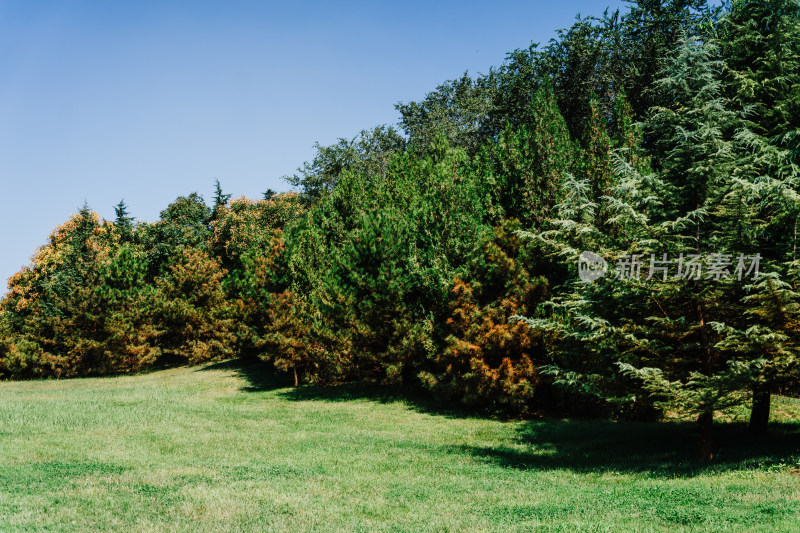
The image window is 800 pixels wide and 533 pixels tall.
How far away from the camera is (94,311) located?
37.6 metres

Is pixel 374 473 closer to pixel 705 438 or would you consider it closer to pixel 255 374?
pixel 705 438

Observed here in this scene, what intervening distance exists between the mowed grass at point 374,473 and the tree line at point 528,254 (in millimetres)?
1363

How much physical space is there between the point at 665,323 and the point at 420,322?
12.0 m

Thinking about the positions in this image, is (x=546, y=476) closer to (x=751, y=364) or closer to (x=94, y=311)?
(x=751, y=364)

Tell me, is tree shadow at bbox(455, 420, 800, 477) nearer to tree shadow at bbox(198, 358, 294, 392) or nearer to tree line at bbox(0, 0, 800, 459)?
tree line at bbox(0, 0, 800, 459)

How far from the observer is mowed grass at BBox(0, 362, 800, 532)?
757 centimetres

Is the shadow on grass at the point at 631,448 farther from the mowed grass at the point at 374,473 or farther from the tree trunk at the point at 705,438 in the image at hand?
the tree trunk at the point at 705,438

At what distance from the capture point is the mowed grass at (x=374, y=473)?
24.8 ft

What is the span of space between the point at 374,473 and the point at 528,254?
10.8 metres

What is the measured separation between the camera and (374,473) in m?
11.4

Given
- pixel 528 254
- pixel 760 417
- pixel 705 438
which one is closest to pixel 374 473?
pixel 705 438

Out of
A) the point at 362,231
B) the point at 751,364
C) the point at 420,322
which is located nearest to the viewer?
the point at 751,364

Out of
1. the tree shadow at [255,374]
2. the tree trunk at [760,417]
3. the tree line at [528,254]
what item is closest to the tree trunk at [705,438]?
the tree line at [528,254]

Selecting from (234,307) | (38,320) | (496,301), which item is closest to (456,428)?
(496,301)
